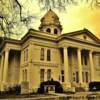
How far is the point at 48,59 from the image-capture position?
35.6 m

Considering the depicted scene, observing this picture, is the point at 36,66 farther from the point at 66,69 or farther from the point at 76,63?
the point at 76,63

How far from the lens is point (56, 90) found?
89.4ft

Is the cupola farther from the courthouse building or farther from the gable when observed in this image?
the gable

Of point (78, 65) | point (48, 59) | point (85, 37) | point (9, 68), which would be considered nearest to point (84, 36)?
point (85, 37)

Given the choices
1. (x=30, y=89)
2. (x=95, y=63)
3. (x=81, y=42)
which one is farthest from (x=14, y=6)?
(x=95, y=63)

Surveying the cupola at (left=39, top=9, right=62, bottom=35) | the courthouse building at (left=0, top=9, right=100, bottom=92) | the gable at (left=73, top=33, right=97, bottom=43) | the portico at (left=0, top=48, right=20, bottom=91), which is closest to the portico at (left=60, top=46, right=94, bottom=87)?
the courthouse building at (left=0, top=9, right=100, bottom=92)

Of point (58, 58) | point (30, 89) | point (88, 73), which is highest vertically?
point (58, 58)

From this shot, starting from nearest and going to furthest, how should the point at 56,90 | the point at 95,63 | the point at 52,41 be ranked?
1. the point at 56,90
2. the point at 52,41
3. the point at 95,63

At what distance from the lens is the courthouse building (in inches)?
1321

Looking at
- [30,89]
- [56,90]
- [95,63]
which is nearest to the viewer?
[56,90]

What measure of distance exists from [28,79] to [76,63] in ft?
39.8

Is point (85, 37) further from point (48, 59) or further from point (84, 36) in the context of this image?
point (48, 59)

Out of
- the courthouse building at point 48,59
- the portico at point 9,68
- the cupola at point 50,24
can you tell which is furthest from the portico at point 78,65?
the portico at point 9,68

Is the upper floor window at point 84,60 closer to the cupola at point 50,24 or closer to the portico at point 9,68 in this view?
the cupola at point 50,24
